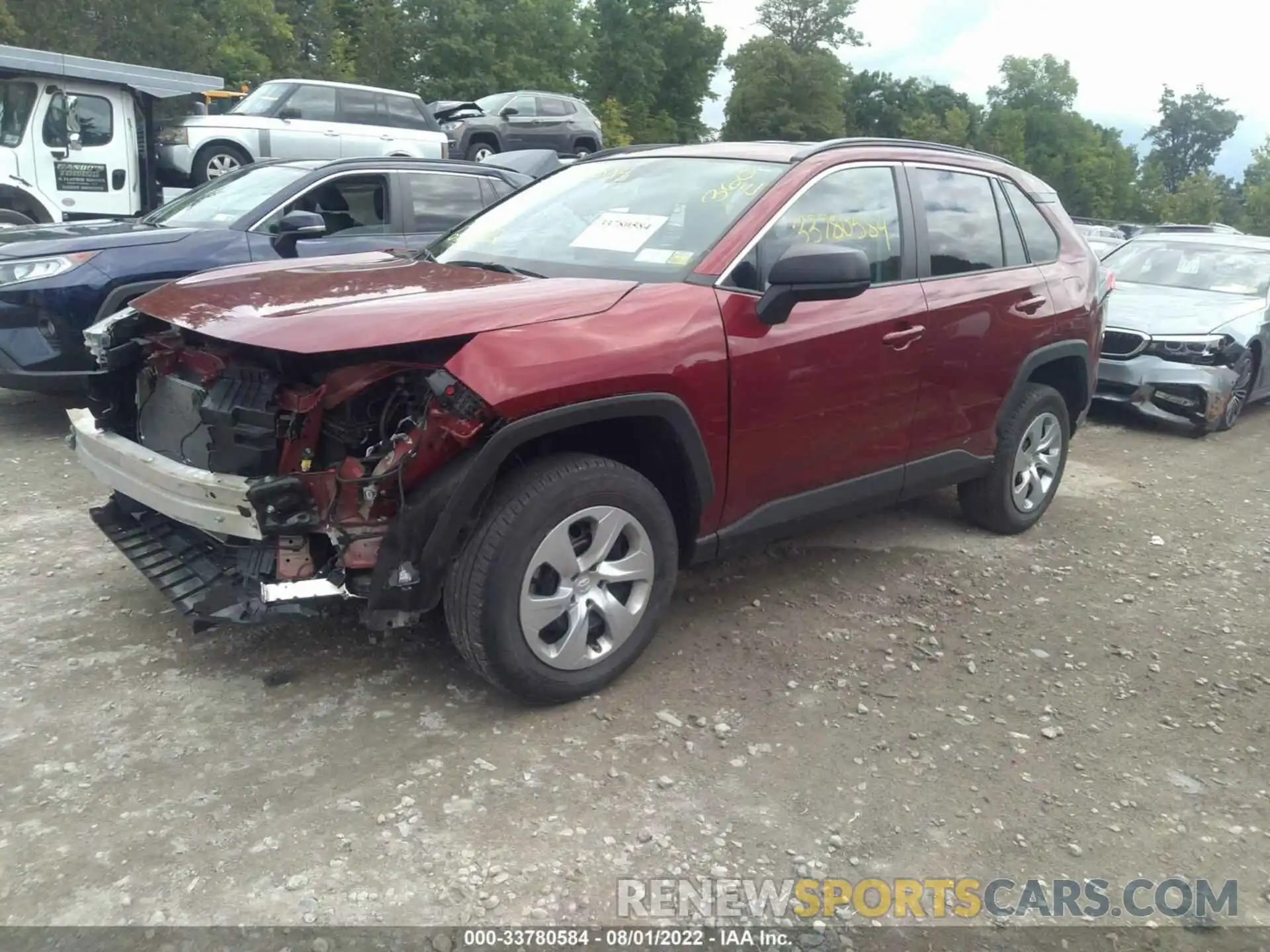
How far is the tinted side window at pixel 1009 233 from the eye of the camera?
15.6 feet

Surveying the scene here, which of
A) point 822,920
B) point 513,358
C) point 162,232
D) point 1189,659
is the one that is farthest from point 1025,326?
point 162,232

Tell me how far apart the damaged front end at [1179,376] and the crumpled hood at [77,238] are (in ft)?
22.6

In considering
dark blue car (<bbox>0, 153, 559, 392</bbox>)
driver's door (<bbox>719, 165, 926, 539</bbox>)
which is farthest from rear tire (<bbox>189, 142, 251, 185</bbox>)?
driver's door (<bbox>719, 165, 926, 539</bbox>)

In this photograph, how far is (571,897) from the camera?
8.19ft

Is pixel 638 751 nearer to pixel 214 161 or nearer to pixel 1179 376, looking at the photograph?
pixel 1179 376

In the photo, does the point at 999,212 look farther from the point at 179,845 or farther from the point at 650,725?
the point at 179,845

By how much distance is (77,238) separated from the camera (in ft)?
19.6

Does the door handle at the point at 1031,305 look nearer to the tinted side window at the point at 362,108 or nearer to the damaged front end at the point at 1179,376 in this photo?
the damaged front end at the point at 1179,376

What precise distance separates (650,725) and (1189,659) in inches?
89.3

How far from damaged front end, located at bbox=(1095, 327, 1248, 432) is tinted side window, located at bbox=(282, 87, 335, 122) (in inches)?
446

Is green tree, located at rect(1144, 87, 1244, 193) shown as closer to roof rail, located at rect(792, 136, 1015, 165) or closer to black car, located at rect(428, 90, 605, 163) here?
black car, located at rect(428, 90, 605, 163)

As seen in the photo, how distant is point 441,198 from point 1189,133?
346 ft

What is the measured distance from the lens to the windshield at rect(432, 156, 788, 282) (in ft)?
12.0

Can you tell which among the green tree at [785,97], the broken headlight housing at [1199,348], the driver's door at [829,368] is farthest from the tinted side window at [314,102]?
the green tree at [785,97]
